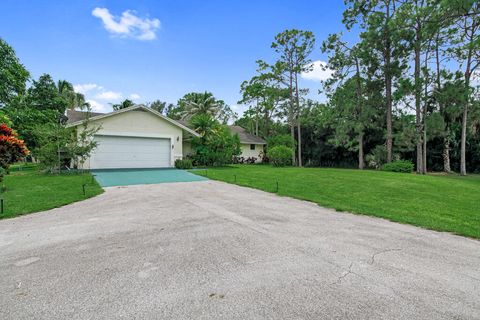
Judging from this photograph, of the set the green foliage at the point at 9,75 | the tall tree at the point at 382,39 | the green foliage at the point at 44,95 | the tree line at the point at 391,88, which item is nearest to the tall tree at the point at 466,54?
the tree line at the point at 391,88

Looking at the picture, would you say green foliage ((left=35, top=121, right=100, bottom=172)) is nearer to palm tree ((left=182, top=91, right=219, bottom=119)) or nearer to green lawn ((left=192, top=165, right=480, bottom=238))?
green lawn ((left=192, top=165, right=480, bottom=238))

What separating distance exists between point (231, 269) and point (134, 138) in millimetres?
15132

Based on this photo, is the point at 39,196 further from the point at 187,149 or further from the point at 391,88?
the point at 391,88

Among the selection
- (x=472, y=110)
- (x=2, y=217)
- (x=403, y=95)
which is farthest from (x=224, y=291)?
(x=472, y=110)

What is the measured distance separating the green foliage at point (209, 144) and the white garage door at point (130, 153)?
2193 millimetres

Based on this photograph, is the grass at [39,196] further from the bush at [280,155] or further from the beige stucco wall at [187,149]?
the bush at [280,155]

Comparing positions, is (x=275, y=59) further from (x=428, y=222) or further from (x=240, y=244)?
(x=240, y=244)

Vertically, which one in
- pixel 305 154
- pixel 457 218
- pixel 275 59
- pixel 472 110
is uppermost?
pixel 275 59

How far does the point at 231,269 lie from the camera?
2.76 metres

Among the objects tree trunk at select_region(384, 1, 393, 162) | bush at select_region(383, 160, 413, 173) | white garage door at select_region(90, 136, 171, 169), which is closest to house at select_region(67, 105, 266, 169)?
white garage door at select_region(90, 136, 171, 169)

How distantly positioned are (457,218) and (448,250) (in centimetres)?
257

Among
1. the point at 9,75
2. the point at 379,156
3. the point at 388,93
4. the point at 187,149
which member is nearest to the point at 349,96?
the point at 388,93

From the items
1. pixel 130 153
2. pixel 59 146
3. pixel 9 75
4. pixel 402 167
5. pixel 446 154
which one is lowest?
pixel 402 167

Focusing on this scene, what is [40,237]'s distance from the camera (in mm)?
3852
